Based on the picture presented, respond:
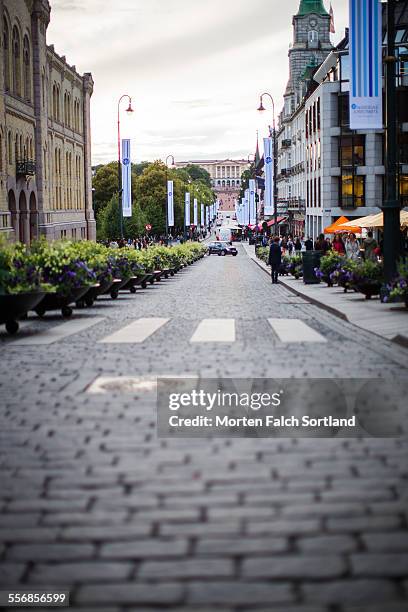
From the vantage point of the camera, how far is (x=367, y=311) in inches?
656

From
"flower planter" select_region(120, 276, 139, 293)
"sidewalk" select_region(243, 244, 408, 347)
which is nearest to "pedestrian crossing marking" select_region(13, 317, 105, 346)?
"sidewalk" select_region(243, 244, 408, 347)

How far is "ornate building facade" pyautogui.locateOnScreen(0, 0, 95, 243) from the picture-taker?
5272 cm

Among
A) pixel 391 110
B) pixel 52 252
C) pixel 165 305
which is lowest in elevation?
pixel 165 305

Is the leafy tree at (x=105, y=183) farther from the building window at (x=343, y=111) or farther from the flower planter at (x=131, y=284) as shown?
the flower planter at (x=131, y=284)

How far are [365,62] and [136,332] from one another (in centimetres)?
864

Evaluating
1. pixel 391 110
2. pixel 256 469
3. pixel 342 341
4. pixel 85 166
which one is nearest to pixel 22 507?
pixel 256 469

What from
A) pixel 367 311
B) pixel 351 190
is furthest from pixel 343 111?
pixel 367 311

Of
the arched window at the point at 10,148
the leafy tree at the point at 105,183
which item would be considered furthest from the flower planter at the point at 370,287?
the leafy tree at the point at 105,183

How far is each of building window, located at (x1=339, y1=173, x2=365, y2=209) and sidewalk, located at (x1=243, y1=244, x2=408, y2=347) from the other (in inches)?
1455

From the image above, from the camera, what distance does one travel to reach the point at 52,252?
16531mm

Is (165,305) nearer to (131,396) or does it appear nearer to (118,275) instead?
(118,275)

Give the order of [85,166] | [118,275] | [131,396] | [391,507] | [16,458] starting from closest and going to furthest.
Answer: [391,507], [16,458], [131,396], [118,275], [85,166]

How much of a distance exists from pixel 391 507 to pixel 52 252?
41.2ft

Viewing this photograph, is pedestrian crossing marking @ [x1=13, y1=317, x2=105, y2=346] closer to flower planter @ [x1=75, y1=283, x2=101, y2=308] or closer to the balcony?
flower planter @ [x1=75, y1=283, x2=101, y2=308]
